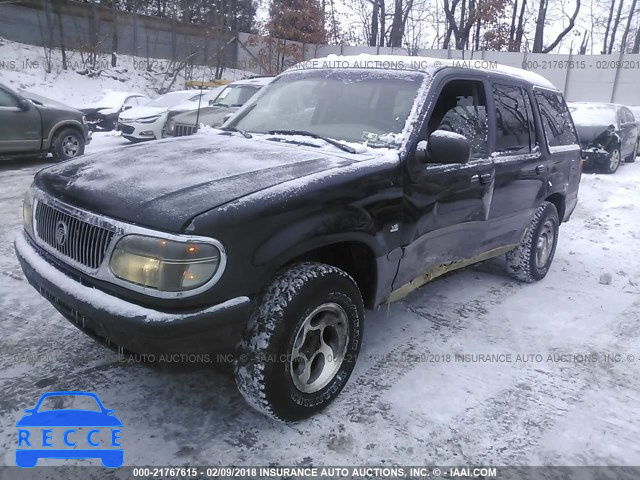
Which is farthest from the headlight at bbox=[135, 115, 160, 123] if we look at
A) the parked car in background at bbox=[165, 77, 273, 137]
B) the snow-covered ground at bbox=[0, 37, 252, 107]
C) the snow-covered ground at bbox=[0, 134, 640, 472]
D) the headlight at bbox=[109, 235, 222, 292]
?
the headlight at bbox=[109, 235, 222, 292]

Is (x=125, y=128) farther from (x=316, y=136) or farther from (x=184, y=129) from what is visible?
(x=316, y=136)

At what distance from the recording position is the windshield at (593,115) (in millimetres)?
12352

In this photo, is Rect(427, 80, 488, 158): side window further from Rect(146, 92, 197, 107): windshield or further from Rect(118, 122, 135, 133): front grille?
Rect(146, 92, 197, 107): windshield

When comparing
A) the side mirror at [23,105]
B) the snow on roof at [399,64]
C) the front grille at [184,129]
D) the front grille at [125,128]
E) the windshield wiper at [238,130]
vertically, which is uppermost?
the snow on roof at [399,64]

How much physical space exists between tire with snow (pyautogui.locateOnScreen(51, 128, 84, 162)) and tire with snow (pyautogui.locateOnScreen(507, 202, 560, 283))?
8408mm

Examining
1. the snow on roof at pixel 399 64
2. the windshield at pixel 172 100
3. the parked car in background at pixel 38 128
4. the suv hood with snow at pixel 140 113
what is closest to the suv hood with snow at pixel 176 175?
the snow on roof at pixel 399 64

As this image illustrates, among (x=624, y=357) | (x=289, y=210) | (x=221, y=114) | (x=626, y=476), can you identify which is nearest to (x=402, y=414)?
(x=626, y=476)

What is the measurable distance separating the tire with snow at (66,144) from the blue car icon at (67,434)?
8.18m

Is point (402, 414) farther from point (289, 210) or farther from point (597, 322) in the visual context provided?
point (597, 322)

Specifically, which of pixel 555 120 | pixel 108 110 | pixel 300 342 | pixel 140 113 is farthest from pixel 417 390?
pixel 108 110

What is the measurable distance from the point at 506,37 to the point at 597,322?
1282 inches

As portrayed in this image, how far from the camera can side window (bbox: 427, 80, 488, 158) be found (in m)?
3.53

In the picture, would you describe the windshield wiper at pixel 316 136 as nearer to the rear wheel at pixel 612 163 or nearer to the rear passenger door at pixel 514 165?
the rear passenger door at pixel 514 165

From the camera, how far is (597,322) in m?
4.27
